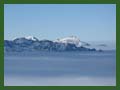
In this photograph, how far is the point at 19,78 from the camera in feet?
41.5

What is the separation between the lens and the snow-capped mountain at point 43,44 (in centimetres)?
1308

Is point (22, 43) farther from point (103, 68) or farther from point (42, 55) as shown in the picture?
point (103, 68)

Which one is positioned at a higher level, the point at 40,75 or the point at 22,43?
the point at 22,43

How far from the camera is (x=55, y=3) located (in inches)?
482

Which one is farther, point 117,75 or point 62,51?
point 62,51

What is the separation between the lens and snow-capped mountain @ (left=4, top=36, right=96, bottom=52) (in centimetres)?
1308

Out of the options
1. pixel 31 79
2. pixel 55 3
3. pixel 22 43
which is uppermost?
pixel 55 3

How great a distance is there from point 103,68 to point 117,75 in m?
0.91

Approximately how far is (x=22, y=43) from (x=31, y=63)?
2.17 ft

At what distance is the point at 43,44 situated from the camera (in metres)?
13.1

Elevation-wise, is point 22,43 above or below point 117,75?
Answer: above

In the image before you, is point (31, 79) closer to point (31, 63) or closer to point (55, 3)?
point (31, 63)

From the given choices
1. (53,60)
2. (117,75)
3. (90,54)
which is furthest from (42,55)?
(117,75)

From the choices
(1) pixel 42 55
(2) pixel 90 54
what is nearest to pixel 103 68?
(2) pixel 90 54
